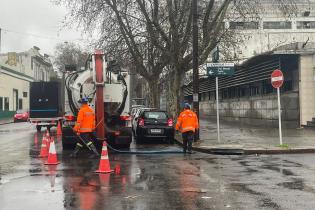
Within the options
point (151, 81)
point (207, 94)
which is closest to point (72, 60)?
point (207, 94)

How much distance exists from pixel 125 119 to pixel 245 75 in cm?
1702

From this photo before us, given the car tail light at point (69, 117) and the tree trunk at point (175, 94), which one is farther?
the tree trunk at point (175, 94)

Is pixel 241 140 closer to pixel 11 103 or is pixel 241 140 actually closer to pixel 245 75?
pixel 245 75

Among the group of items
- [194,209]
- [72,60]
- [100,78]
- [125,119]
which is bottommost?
[194,209]

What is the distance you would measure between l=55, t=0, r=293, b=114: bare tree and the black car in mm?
5521

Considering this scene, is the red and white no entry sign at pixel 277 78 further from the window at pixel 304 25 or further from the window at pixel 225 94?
the window at pixel 304 25

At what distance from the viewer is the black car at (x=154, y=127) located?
20.2 metres

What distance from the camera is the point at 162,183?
987 cm

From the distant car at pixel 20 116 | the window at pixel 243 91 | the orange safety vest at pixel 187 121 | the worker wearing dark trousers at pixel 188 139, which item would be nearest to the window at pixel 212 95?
the window at pixel 243 91

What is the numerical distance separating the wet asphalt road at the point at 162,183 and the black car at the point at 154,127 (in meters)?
5.42

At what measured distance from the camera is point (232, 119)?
36.7 metres

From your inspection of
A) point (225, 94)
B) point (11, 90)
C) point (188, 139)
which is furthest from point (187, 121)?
point (11, 90)

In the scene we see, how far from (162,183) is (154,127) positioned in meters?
10.4

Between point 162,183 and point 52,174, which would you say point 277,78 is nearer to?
point 162,183
